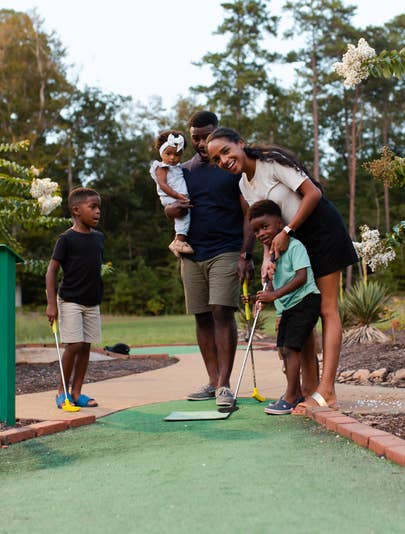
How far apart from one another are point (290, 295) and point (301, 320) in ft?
0.58

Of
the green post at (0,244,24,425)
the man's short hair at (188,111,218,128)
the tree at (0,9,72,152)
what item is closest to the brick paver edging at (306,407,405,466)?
the green post at (0,244,24,425)

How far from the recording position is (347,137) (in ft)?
123

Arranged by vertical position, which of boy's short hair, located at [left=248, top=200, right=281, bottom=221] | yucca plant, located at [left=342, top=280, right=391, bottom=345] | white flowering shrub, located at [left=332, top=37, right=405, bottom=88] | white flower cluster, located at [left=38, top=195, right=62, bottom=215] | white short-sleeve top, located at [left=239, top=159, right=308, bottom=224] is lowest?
yucca plant, located at [left=342, top=280, right=391, bottom=345]

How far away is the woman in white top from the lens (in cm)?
444

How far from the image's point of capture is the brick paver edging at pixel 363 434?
119 inches

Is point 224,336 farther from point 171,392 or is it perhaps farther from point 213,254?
point 171,392

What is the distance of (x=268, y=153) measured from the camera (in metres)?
4.52

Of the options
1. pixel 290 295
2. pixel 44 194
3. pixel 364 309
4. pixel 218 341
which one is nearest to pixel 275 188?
pixel 290 295

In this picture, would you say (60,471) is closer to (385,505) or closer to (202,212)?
(385,505)

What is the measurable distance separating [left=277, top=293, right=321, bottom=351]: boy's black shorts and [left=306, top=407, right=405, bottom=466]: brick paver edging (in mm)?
433

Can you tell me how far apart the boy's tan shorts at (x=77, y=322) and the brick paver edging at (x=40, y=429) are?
79 centimetres

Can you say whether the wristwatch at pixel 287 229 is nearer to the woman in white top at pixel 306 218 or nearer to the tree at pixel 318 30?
the woman in white top at pixel 306 218

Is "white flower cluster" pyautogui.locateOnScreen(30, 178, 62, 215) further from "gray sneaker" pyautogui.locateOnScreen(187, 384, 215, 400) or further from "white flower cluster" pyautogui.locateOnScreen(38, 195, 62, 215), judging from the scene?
"gray sneaker" pyautogui.locateOnScreen(187, 384, 215, 400)

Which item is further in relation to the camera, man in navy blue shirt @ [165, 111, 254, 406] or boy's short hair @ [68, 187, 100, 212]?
boy's short hair @ [68, 187, 100, 212]
